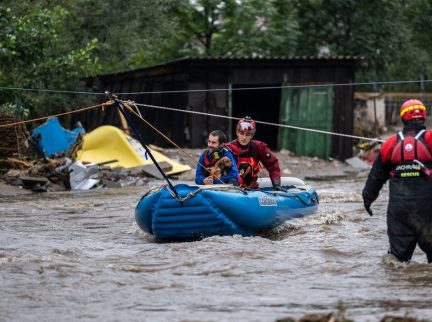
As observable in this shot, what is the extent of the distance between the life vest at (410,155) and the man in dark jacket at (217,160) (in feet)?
12.0

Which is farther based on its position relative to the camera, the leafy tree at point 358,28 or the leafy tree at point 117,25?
the leafy tree at point 358,28

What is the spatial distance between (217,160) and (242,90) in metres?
16.6

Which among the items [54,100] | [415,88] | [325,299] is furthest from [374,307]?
[415,88]

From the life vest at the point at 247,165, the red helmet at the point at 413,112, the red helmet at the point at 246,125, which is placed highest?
the red helmet at the point at 413,112

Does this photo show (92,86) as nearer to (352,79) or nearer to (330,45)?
(352,79)

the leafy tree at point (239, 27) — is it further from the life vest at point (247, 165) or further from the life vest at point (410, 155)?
the life vest at point (410, 155)

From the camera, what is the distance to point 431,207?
8633mm

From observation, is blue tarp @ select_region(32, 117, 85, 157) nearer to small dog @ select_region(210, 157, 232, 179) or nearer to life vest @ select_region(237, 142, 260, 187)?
life vest @ select_region(237, 142, 260, 187)

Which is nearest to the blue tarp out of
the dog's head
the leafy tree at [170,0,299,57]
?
the dog's head

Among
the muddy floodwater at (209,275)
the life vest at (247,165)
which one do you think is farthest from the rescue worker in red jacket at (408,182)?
the life vest at (247,165)

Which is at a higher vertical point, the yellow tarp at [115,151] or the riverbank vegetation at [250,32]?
the riverbank vegetation at [250,32]

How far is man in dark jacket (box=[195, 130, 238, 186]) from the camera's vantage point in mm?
12047

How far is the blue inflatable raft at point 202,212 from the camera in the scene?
11133 millimetres

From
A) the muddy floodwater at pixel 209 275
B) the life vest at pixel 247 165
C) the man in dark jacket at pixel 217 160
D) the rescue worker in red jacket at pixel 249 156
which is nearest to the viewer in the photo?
the muddy floodwater at pixel 209 275
